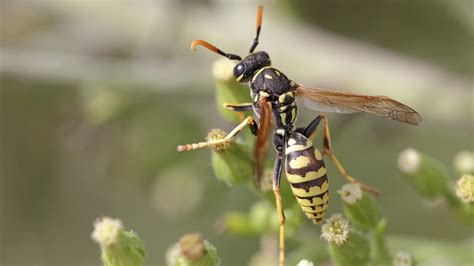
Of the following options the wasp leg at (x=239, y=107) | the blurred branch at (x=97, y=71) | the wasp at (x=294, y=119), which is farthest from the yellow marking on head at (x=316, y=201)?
the blurred branch at (x=97, y=71)

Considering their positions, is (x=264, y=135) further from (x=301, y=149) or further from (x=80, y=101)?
(x=80, y=101)

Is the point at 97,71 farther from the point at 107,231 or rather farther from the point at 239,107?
the point at 107,231

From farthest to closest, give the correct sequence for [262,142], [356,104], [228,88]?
[228,88], [356,104], [262,142]

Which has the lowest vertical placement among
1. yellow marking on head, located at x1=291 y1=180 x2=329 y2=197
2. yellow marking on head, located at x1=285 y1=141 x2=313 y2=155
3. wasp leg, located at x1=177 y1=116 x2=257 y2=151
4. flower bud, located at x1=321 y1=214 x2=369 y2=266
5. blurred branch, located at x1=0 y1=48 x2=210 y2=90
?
flower bud, located at x1=321 y1=214 x2=369 y2=266

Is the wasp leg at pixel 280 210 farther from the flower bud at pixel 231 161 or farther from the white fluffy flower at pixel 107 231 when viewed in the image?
the white fluffy flower at pixel 107 231

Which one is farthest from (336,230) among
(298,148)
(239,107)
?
(239,107)

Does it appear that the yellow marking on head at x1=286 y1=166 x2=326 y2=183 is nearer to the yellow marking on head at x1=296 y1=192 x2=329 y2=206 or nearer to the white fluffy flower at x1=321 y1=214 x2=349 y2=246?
the yellow marking on head at x1=296 y1=192 x2=329 y2=206

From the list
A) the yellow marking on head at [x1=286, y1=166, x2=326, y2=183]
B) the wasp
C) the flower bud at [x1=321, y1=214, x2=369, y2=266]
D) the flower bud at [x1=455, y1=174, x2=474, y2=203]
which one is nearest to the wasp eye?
the wasp
